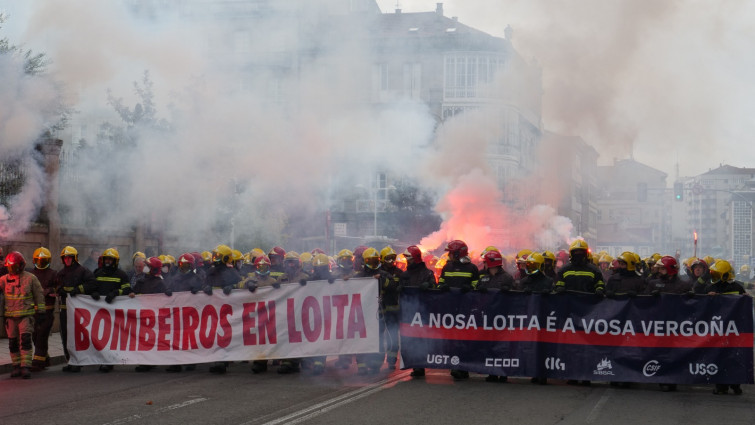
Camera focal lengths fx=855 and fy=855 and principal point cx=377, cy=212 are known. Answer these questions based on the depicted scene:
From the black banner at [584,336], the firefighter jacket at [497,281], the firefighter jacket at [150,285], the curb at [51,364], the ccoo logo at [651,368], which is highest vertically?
the firefighter jacket at [497,281]

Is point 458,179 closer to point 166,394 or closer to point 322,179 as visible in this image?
point 322,179

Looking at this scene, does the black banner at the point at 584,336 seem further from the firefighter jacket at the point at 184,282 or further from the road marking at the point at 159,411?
the firefighter jacket at the point at 184,282

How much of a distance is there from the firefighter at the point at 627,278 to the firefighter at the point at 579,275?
59cm

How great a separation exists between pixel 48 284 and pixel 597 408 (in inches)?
321

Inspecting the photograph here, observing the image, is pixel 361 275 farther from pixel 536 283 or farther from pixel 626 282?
pixel 626 282

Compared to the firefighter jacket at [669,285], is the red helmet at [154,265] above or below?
above

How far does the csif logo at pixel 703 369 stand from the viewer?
33.6 feet

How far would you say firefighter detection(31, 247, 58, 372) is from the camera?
1232 cm

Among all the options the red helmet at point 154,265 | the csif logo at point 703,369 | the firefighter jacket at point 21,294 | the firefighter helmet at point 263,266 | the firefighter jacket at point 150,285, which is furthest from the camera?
the firefighter helmet at point 263,266

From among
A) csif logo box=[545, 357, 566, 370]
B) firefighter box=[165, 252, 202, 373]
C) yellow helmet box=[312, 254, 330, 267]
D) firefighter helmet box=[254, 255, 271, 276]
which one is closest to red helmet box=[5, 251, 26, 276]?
firefighter box=[165, 252, 202, 373]

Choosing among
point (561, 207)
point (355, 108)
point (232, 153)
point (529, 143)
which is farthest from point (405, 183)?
point (561, 207)

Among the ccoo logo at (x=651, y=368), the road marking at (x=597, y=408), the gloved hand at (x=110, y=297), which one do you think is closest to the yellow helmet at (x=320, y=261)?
the gloved hand at (x=110, y=297)

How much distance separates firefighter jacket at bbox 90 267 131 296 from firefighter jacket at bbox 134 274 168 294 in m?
0.49

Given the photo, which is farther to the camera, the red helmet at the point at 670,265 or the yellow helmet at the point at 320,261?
the yellow helmet at the point at 320,261
